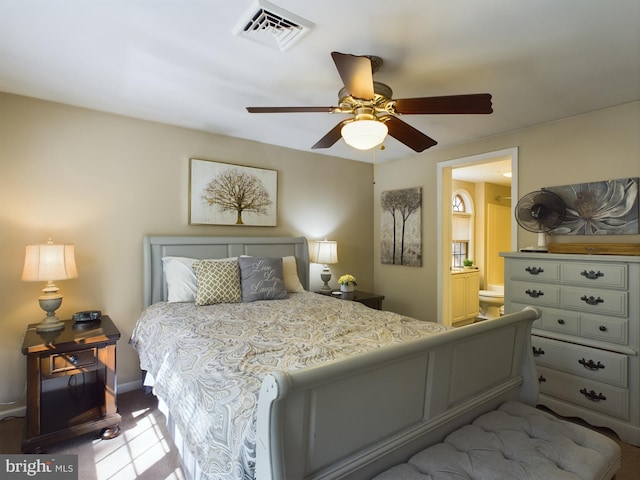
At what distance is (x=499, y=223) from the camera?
20.3 feet

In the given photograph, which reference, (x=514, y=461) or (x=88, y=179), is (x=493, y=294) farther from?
(x=88, y=179)

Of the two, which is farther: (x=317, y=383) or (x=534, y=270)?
(x=534, y=270)

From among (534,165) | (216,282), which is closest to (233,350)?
(216,282)

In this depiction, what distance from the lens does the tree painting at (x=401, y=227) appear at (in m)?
4.20

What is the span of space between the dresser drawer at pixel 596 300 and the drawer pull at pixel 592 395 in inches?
23.1

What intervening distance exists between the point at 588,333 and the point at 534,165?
1554mm

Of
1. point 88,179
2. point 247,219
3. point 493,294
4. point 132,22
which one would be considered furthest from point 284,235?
point 493,294

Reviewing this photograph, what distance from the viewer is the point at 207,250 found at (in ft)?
10.6

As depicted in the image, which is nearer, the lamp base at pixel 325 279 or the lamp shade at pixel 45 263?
the lamp shade at pixel 45 263

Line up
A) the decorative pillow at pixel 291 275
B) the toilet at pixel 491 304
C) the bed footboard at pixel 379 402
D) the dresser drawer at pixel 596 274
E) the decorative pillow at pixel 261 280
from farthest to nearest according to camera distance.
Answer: the toilet at pixel 491 304 → the decorative pillow at pixel 291 275 → the decorative pillow at pixel 261 280 → the dresser drawer at pixel 596 274 → the bed footboard at pixel 379 402

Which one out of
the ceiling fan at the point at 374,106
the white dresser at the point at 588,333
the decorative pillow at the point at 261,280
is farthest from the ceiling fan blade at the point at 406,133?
the decorative pillow at the point at 261,280

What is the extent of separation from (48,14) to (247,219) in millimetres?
2237

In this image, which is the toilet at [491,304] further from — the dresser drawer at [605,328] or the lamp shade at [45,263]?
the lamp shade at [45,263]

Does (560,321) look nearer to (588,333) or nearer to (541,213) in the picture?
(588,333)
